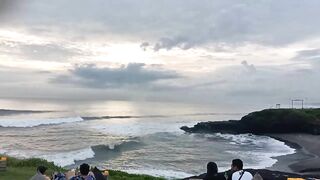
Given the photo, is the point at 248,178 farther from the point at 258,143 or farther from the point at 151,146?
the point at 258,143

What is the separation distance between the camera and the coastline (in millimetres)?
27406

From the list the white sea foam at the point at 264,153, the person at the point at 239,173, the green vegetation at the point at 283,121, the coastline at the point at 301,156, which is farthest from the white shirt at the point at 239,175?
the green vegetation at the point at 283,121

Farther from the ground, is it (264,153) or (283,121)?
(283,121)

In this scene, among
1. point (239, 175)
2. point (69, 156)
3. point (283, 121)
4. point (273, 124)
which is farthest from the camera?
point (273, 124)

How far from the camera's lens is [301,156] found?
3456cm

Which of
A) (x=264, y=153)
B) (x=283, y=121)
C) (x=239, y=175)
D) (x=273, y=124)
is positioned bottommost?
(x=264, y=153)

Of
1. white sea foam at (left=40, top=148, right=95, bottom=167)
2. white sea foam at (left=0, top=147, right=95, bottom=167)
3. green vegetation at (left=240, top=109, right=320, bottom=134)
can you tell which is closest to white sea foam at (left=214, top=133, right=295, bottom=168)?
white sea foam at (left=40, top=148, right=95, bottom=167)

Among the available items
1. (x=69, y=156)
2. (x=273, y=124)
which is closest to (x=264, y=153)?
(x=69, y=156)

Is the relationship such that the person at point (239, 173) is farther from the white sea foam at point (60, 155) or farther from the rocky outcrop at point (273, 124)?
the rocky outcrop at point (273, 124)

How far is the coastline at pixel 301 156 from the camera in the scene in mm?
27406

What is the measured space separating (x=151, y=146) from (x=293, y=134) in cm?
2192

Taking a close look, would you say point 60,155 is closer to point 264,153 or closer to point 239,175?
point 264,153

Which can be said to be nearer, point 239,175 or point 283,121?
point 239,175

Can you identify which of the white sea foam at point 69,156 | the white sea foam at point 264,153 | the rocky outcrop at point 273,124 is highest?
the rocky outcrop at point 273,124
